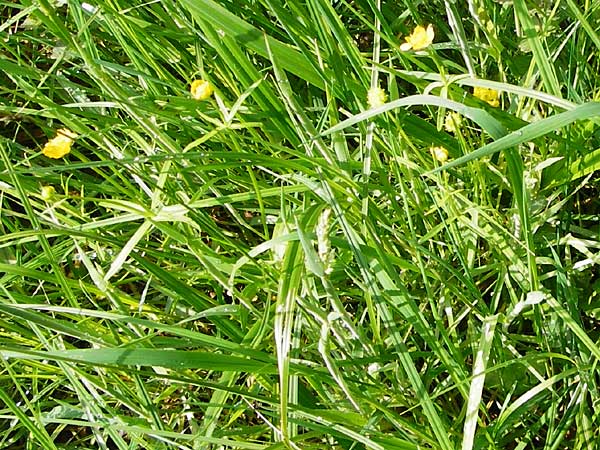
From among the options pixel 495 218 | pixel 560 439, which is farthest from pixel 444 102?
pixel 560 439

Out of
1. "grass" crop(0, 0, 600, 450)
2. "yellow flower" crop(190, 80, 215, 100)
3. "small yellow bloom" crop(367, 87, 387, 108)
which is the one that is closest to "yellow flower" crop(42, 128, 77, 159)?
"grass" crop(0, 0, 600, 450)

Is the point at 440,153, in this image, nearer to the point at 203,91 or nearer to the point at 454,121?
the point at 454,121

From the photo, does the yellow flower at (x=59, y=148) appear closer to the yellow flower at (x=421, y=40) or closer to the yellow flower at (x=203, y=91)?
the yellow flower at (x=203, y=91)

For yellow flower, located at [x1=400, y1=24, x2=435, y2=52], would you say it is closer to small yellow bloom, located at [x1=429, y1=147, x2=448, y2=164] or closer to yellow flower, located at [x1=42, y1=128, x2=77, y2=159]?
small yellow bloom, located at [x1=429, y1=147, x2=448, y2=164]

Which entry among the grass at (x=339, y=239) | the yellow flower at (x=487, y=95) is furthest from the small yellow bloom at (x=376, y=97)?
the yellow flower at (x=487, y=95)

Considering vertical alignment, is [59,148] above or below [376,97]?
above

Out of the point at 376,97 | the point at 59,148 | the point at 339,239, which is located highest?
the point at 59,148

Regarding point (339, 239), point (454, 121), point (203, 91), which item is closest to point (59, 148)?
point (203, 91)

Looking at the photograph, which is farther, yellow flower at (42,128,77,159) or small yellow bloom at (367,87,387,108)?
yellow flower at (42,128,77,159)
